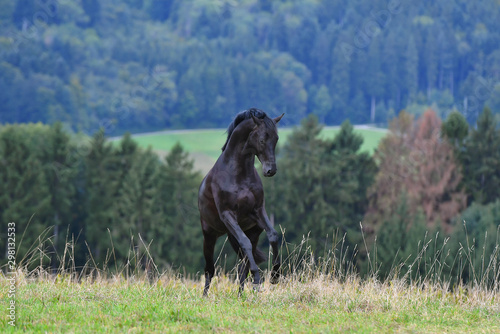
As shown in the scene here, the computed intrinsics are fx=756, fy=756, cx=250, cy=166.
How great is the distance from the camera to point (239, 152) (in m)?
9.31

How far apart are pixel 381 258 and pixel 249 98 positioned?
125 metres

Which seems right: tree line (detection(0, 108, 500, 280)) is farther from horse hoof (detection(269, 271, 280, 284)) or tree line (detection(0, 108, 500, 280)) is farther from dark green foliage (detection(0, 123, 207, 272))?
horse hoof (detection(269, 271, 280, 284))

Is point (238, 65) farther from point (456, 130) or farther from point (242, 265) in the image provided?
point (242, 265)

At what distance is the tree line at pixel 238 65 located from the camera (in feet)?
522

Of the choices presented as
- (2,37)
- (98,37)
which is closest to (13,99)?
(2,37)

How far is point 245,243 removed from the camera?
8.83m

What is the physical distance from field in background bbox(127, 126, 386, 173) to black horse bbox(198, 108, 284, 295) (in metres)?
113

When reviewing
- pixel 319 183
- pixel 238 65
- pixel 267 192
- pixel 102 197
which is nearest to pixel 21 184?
pixel 102 197

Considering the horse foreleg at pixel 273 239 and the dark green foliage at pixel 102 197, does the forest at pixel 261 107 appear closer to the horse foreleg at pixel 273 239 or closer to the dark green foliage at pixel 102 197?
the dark green foliage at pixel 102 197

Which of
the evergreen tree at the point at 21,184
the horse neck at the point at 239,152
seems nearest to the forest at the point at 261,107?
the evergreen tree at the point at 21,184

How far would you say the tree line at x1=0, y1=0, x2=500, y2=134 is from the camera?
159 metres

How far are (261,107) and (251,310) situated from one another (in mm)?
141953

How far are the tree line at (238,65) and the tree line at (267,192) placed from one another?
276 feet

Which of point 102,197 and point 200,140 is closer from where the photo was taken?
point 102,197
